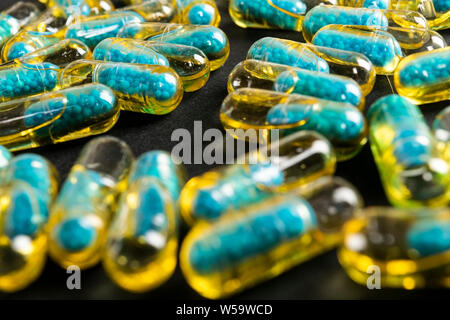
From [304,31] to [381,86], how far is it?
275 millimetres

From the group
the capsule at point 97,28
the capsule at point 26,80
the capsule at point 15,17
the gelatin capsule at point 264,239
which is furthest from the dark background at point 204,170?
the capsule at point 15,17

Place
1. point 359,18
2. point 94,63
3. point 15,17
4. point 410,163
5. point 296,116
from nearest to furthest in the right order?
point 410,163
point 296,116
point 94,63
point 359,18
point 15,17

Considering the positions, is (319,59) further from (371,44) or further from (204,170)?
(204,170)

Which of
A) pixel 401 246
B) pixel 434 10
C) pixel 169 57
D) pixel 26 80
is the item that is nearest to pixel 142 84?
pixel 169 57

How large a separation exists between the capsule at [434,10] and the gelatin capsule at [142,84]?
0.69 meters

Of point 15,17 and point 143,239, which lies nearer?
point 143,239

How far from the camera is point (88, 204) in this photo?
945 mm

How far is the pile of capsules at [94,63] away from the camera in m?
1.22

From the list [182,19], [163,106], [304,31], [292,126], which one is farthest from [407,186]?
[182,19]

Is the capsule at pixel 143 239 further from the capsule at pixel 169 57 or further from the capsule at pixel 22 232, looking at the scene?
the capsule at pixel 169 57

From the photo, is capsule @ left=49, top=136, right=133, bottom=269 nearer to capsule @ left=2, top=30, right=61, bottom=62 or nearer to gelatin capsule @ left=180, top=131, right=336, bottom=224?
gelatin capsule @ left=180, top=131, right=336, bottom=224

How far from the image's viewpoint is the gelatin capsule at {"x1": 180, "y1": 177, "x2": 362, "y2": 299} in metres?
0.85

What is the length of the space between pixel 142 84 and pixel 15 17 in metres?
0.66
